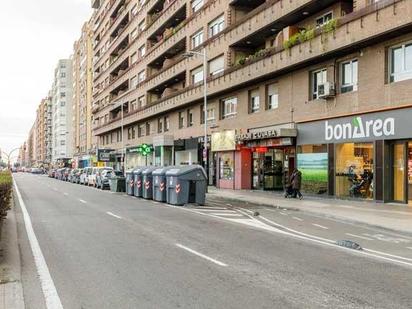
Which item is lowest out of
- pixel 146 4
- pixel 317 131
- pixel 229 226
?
pixel 229 226

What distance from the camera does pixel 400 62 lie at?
70.6ft

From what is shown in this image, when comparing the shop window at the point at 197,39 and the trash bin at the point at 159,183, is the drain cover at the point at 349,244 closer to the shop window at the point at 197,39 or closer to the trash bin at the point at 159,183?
the trash bin at the point at 159,183

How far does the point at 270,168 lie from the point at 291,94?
5.48m

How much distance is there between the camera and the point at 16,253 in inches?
386

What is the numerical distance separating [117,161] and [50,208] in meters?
53.8

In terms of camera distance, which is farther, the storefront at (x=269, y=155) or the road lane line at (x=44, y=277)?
the storefront at (x=269, y=155)

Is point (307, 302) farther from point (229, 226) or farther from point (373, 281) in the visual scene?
point (229, 226)

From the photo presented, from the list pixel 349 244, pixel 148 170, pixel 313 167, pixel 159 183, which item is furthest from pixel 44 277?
pixel 313 167

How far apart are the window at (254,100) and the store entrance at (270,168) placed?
8.49ft

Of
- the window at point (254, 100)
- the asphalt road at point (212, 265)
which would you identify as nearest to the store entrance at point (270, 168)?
the window at point (254, 100)

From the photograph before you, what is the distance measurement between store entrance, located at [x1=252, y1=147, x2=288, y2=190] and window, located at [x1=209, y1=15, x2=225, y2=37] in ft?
33.9

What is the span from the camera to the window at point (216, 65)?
37741 mm

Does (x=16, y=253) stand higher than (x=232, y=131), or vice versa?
(x=232, y=131)

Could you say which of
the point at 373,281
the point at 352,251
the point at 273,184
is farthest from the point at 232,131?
the point at 373,281
